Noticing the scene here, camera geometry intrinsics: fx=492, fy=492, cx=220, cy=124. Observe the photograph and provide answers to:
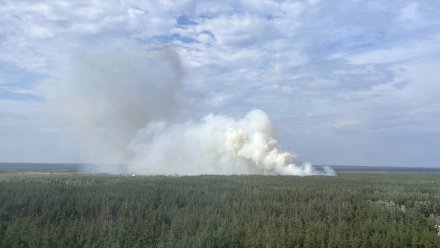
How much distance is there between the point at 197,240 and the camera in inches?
2515

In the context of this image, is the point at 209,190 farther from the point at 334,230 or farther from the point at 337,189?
the point at 334,230

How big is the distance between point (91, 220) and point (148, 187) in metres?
30.0

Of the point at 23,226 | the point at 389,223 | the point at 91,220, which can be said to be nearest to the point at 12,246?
the point at 23,226

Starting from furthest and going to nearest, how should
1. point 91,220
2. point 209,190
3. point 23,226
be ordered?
1. point 209,190
2. point 91,220
3. point 23,226

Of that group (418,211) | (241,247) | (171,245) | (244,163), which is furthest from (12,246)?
(244,163)

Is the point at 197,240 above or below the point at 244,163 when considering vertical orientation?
below

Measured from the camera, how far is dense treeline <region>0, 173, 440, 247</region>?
64.9m

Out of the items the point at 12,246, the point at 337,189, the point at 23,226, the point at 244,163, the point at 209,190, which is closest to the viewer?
the point at 12,246

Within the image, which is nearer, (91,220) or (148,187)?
(91,220)

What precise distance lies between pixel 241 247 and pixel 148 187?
4371cm

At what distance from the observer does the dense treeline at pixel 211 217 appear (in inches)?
2554

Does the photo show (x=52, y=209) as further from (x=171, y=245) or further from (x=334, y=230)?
(x=334, y=230)

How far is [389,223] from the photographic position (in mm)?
76062

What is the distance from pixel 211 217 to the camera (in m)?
76.1
